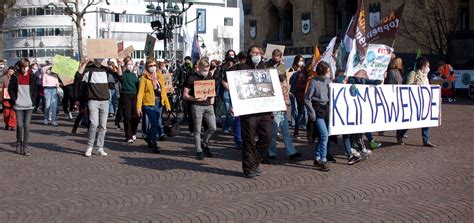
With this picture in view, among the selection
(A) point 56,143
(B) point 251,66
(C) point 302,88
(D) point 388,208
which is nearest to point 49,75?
(A) point 56,143

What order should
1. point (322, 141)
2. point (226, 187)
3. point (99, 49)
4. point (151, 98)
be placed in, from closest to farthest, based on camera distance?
point (226, 187)
point (322, 141)
point (151, 98)
point (99, 49)

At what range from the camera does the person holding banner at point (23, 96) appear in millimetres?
12039

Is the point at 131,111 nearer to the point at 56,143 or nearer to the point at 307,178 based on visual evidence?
the point at 56,143

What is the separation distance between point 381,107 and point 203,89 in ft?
11.2

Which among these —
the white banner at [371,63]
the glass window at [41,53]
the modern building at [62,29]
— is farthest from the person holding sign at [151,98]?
the glass window at [41,53]

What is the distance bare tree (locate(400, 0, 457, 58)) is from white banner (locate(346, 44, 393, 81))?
26208 mm

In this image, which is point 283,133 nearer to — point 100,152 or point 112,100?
point 100,152

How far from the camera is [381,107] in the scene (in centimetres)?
1178

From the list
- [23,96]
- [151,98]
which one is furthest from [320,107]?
[23,96]

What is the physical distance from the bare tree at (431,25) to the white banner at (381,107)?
2488cm

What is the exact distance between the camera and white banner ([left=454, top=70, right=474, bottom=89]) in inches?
1200

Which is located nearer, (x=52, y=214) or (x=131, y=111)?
(x=52, y=214)

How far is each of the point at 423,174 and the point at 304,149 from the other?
3.29 meters

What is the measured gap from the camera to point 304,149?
12.7m
